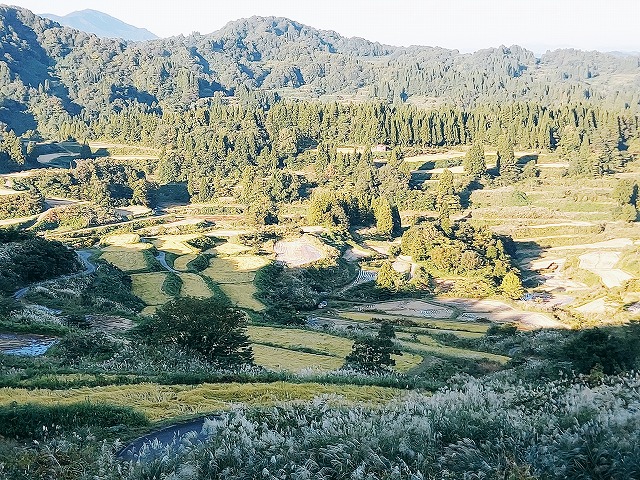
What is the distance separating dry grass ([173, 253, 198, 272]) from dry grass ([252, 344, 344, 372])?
2896 centimetres

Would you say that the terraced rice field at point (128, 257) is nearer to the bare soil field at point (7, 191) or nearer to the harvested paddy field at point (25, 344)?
the harvested paddy field at point (25, 344)

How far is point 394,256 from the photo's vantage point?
67.6 metres

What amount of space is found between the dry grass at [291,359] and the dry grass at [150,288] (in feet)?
56.6

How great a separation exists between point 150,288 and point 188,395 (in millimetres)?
33651

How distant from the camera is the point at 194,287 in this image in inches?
1827

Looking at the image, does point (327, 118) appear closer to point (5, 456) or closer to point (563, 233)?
point (563, 233)

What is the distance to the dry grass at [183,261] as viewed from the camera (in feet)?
178

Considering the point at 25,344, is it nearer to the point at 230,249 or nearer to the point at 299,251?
the point at 230,249

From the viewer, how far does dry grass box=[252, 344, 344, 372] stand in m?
23.3

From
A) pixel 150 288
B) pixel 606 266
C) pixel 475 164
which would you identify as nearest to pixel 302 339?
pixel 150 288

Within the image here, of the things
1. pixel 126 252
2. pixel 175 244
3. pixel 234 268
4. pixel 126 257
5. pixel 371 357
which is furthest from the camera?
pixel 175 244

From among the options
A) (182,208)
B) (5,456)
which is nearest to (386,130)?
(182,208)

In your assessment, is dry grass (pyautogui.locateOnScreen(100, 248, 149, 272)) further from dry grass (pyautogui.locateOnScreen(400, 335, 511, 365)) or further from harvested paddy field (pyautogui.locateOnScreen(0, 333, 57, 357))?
harvested paddy field (pyautogui.locateOnScreen(0, 333, 57, 357))

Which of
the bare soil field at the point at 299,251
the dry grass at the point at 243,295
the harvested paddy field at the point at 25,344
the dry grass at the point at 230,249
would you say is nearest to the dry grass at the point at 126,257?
the dry grass at the point at 230,249
